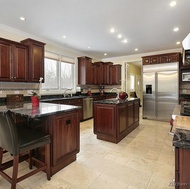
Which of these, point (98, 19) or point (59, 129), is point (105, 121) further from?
point (98, 19)

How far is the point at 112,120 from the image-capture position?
3.21m

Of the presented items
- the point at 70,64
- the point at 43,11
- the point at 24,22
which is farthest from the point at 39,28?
the point at 70,64

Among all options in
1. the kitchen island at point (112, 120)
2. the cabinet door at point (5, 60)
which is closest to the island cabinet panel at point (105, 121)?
the kitchen island at point (112, 120)

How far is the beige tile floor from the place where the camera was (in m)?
1.84

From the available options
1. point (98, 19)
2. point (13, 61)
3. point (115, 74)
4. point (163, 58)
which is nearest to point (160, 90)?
point (163, 58)

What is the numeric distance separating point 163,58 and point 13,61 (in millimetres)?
4967

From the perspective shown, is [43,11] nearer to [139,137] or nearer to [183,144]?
[183,144]

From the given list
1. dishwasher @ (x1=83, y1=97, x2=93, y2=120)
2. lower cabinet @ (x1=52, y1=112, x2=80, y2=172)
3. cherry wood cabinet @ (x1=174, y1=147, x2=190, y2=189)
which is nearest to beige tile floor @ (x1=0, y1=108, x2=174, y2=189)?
lower cabinet @ (x1=52, y1=112, x2=80, y2=172)

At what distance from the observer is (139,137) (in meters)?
3.59

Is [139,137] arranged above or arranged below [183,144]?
below

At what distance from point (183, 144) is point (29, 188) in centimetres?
190

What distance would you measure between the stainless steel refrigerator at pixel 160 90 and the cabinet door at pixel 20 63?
14.2 feet

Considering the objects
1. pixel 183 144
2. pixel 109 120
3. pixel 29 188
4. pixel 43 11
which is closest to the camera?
pixel 183 144

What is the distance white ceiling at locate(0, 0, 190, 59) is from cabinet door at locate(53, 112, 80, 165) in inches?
84.8
